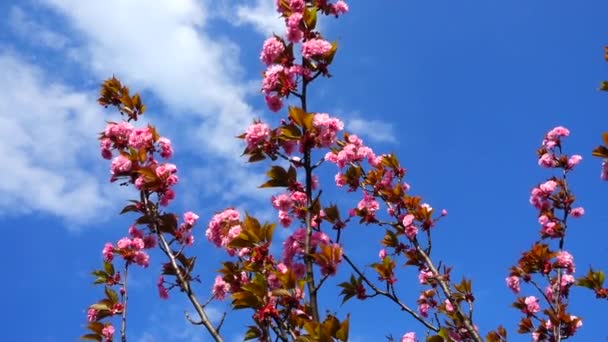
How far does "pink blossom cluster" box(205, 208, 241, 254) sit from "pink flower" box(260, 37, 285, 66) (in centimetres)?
126

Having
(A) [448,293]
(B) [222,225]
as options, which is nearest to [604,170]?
(A) [448,293]

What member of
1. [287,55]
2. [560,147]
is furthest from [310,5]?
[560,147]

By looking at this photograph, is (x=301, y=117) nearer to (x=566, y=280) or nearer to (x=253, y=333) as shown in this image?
(x=253, y=333)

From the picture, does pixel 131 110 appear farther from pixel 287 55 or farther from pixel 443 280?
pixel 443 280

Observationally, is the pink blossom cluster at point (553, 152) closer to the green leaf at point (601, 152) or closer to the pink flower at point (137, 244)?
the green leaf at point (601, 152)

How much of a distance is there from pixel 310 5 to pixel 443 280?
141 inches

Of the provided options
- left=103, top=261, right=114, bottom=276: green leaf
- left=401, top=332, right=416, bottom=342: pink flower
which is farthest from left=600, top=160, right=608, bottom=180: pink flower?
left=103, top=261, right=114, bottom=276: green leaf

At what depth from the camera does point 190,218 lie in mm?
5070

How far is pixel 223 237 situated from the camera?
14.2ft

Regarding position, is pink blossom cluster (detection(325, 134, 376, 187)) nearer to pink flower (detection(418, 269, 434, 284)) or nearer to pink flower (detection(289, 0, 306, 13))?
pink flower (detection(418, 269, 434, 284))

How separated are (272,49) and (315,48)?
0.34m

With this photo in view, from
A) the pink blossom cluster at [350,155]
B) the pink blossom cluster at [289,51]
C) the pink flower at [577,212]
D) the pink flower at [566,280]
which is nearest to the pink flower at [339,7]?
the pink blossom cluster at [289,51]

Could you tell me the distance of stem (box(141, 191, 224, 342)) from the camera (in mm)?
3430

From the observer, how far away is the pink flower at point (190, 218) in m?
5.00
